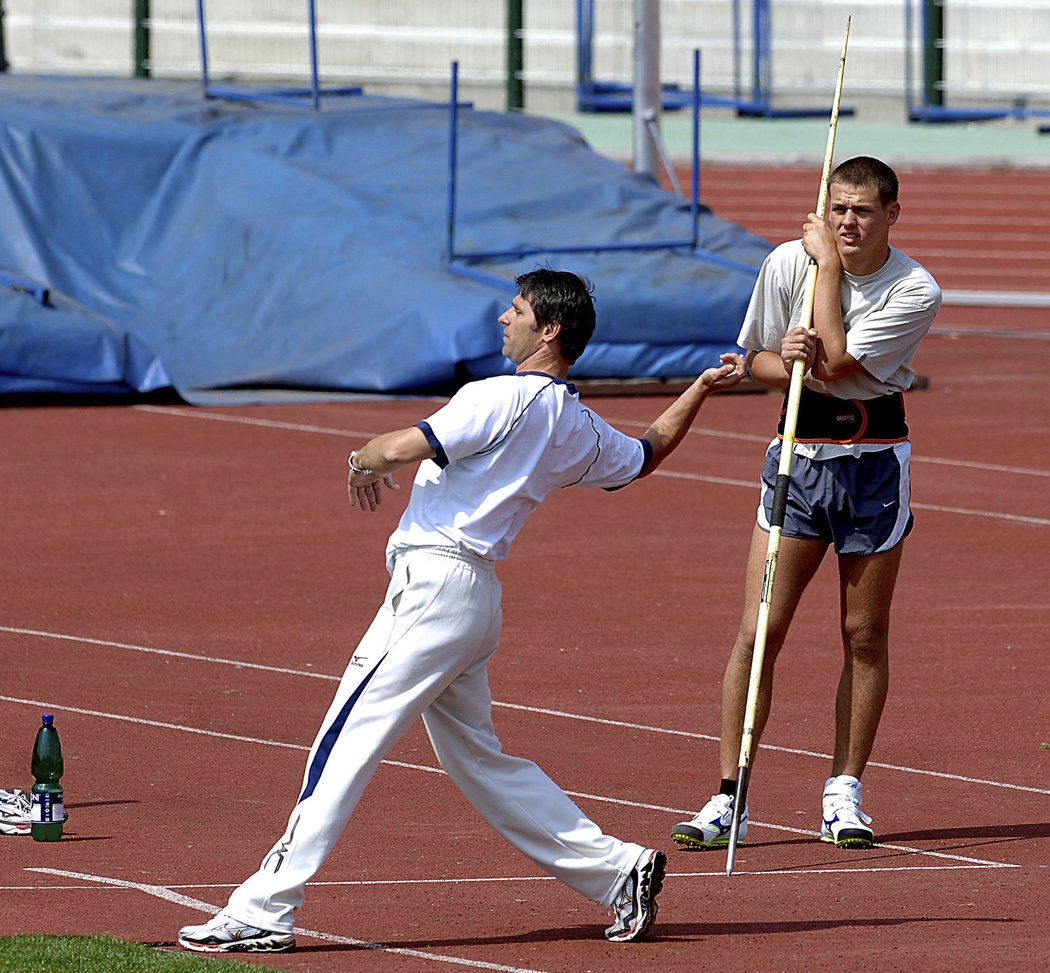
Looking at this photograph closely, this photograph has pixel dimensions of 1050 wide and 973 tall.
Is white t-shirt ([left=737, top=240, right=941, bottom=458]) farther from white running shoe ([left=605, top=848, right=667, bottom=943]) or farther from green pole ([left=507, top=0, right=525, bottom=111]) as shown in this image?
green pole ([left=507, top=0, right=525, bottom=111])

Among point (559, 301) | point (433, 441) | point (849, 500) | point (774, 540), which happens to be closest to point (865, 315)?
point (849, 500)

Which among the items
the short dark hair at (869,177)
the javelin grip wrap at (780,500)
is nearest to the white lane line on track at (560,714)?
the javelin grip wrap at (780,500)

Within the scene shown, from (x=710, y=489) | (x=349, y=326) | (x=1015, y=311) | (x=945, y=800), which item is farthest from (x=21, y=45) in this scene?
(x=945, y=800)

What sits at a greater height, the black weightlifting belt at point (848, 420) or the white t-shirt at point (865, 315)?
the white t-shirt at point (865, 315)

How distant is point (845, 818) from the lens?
7746 mm

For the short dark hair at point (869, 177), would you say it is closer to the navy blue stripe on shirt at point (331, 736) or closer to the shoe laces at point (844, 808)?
the shoe laces at point (844, 808)

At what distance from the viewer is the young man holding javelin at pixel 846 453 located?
7613 mm

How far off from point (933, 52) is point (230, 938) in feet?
122

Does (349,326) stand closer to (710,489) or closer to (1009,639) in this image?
(710,489)

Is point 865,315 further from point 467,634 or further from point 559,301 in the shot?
point 467,634

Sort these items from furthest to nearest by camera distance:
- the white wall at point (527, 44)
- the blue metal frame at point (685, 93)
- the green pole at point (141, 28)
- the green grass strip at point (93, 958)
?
the white wall at point (527, 44)
the green pole at point (141, 28)
the blue metal frame at point (685, 93)
the green grass strip at point (93, 958)

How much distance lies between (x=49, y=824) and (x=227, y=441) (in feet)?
34.5

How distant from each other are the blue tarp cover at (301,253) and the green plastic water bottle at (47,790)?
12386mm

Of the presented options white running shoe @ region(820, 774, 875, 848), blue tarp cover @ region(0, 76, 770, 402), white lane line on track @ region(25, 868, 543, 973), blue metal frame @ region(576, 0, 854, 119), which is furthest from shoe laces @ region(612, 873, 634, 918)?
blue metal frame @ region(576, 0, 854, 119)
